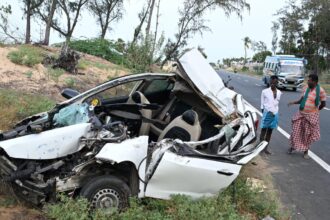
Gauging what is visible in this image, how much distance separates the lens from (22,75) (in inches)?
460

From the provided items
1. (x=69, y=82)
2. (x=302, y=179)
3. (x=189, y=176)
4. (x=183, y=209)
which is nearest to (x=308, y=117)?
(x=302, y=179)

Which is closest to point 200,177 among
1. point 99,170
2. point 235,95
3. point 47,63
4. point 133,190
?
point 133,190

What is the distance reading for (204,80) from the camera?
6.09 m

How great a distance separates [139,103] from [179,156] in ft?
5.30

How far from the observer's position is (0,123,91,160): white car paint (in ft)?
16.1

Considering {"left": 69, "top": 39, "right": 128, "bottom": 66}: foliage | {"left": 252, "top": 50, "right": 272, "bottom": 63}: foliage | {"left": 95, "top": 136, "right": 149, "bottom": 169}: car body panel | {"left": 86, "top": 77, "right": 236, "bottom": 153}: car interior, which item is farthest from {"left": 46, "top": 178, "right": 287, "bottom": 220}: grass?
{"left": 252, "top": 50, "right": 272, "bottom": 63}: foliage

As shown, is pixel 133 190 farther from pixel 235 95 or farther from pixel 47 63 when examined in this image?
pixel 47 63

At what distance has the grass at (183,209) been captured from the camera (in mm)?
4660

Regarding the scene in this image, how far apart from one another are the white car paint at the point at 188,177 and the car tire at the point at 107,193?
0.28m

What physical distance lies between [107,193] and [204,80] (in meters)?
2.03

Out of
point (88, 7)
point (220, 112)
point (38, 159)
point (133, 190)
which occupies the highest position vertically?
point (88, 7)

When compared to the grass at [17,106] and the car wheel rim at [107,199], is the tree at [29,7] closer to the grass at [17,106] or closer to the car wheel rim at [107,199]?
the grass at [17,106]

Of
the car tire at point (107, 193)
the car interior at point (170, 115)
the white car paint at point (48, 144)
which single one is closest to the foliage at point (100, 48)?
the car interior at point (170, 115)

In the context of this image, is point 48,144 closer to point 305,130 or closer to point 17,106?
point 17,106
